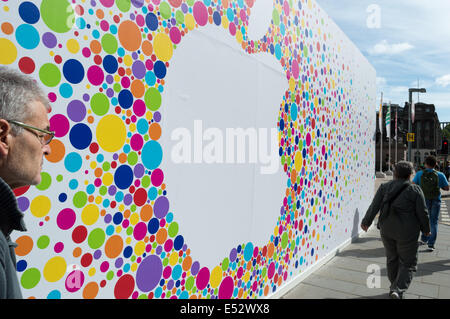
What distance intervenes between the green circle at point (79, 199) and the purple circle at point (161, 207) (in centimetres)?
58

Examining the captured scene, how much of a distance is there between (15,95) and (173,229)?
1.82 metres

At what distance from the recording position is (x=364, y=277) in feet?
17.8

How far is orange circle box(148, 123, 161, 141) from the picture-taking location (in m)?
2.61

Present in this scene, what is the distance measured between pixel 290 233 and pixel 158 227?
8.04 ft

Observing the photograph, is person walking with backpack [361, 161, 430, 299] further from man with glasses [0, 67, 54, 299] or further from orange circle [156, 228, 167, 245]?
man with glasses [0, 67, 54, 299]

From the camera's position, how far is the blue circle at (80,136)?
214 cm

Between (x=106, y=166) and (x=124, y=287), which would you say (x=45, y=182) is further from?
(x=124, y=287)

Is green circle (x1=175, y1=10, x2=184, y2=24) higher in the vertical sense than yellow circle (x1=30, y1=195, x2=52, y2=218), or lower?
higher

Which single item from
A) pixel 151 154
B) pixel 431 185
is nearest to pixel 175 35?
pixel 151 154

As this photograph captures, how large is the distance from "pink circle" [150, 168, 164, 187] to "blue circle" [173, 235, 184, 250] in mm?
489

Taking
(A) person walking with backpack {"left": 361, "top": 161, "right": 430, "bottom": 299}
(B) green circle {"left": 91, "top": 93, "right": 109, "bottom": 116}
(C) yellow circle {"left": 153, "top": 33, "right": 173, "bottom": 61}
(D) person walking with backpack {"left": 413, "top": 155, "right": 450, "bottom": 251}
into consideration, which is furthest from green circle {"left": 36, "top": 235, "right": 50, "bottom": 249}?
(D) person walking with backpack {"left": 413, "top": 155, "right": 450, "bottom": 251}

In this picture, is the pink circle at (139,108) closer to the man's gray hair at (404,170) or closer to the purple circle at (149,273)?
the purple circle at (149,273)
